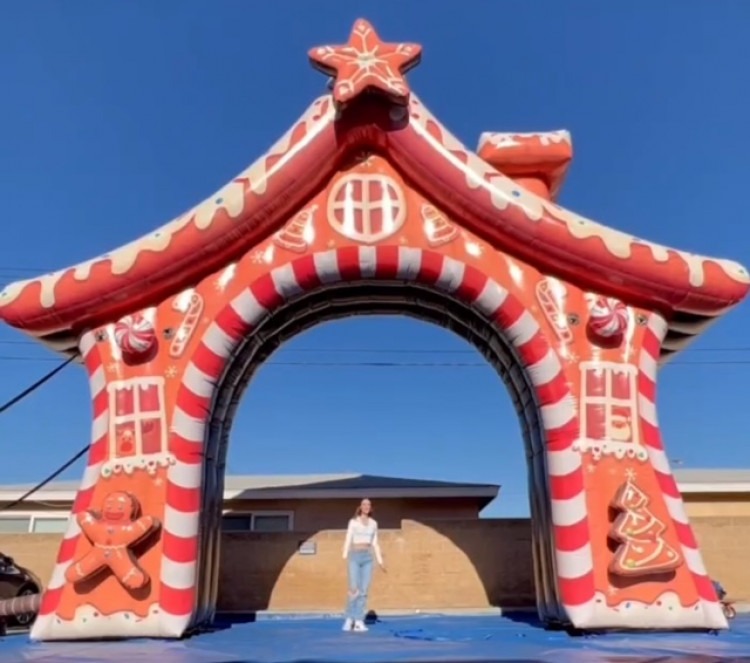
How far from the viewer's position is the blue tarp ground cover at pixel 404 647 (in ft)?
16.9

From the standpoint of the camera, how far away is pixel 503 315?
7.06 m

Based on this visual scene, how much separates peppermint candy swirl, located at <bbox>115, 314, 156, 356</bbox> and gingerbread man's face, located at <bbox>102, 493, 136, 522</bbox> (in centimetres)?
124

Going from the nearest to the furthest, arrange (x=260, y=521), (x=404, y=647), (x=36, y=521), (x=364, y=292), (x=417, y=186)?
(x=404, y=647) < (x=417, y=186) < (x=364, y=292) < (x=260, y=521) < (x=36, y=521)

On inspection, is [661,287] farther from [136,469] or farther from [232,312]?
[136,469]

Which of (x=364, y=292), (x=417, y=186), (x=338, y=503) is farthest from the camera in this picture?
(x=338, y=503)

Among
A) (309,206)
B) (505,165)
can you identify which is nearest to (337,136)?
(309,206)

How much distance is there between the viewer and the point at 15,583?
8859mm

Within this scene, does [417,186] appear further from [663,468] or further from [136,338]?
[663,468]

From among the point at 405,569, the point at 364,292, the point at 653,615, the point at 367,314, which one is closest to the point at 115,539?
the point at 364,292

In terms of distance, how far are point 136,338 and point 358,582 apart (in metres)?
2.80

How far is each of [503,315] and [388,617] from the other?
3469 millimetres

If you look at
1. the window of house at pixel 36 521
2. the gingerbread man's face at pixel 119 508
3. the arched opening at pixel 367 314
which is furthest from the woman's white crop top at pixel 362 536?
the window of house at pixel 36 521

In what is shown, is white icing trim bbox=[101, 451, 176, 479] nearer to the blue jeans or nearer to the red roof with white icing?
the red roof with white icing

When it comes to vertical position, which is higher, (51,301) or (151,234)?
(151,234)
